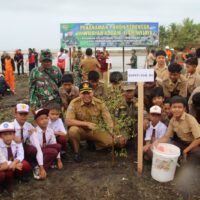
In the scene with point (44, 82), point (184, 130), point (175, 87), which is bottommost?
point (184, 130)

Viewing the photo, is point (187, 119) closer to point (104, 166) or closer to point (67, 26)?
point (104, 166)

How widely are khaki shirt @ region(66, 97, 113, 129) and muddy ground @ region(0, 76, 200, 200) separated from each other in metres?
0.75

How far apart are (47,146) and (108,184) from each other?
1102mm

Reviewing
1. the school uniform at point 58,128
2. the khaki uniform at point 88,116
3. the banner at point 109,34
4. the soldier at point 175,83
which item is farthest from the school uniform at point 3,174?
the banner at point 109,34

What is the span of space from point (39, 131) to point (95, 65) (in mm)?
5151

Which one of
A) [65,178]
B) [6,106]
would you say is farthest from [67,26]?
[65,178]

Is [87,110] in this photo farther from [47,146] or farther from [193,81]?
[193,81]

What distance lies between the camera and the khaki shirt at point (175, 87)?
212 inches

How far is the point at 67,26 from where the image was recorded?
57.1 ft

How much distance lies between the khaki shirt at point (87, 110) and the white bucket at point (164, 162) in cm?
116

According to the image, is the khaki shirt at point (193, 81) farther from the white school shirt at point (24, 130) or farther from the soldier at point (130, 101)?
the white school shirt at point (24, 130)

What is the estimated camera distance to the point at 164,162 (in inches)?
155

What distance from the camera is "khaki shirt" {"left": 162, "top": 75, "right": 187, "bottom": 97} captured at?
5.39 metres

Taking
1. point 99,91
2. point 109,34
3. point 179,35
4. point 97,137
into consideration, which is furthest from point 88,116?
point 179,35
